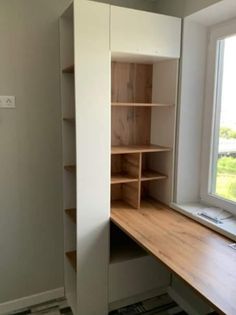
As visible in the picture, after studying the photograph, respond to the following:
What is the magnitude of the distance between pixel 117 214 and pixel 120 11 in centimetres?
144

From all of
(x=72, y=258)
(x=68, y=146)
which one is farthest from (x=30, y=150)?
(x=72, y=258)

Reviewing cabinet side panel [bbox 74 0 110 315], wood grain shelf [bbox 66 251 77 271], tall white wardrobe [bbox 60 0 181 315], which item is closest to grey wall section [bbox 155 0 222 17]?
tall white wardrobe [bbox 60 0 181 315]

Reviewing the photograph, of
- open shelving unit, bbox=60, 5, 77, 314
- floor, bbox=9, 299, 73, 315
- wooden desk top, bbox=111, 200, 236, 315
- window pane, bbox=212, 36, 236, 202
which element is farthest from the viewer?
floor, bbox=9, 299, 73, 315

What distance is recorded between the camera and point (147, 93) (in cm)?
251

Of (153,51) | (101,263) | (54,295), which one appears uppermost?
(153,51)

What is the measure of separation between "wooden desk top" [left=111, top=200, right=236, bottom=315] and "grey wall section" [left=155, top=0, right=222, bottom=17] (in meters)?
1.48

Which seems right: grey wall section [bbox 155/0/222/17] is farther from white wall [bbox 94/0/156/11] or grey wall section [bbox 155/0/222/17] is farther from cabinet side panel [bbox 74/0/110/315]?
cabinet side panel [bbox 74/0/110/315]

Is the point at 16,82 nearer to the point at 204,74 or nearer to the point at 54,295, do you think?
the point at 204,74

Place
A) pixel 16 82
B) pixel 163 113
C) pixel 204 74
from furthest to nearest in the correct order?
pixel 163 113
pixel 204 74
pixel 16 82

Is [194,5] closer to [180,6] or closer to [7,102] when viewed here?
[180,6]

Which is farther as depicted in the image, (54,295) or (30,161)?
(54,295)

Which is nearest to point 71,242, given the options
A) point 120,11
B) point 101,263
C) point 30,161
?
point 101,263

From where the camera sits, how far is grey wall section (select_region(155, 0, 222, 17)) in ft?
6.37

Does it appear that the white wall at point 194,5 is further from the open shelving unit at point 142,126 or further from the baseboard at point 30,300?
the baseboard at point 30,300
